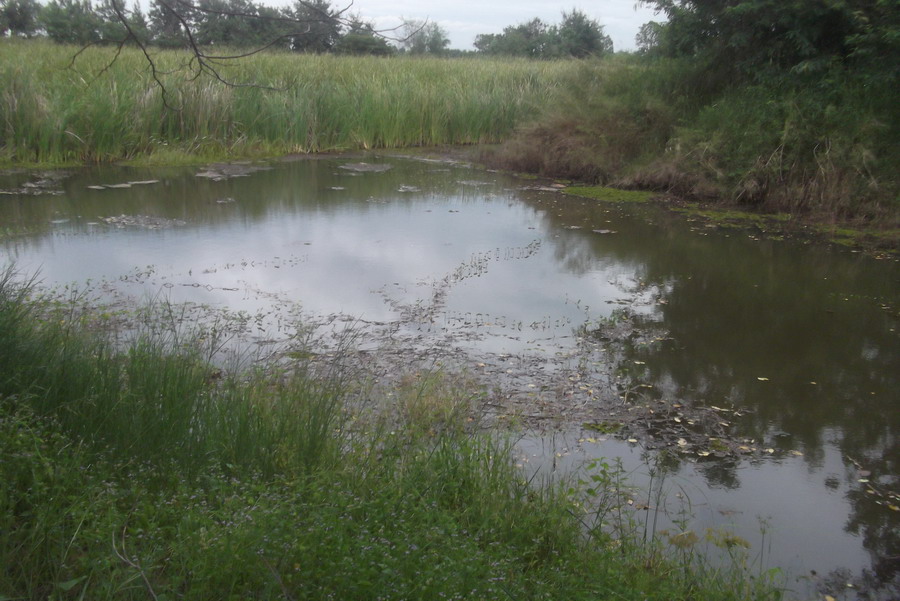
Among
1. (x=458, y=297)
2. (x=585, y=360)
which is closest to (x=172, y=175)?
(x=458, y=297)

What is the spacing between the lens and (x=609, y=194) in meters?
11.8

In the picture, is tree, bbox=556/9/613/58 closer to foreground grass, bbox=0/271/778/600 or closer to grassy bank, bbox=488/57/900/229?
grassy bank, bbox=488/57/900/229

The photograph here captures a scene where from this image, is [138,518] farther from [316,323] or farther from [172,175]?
[172,175]

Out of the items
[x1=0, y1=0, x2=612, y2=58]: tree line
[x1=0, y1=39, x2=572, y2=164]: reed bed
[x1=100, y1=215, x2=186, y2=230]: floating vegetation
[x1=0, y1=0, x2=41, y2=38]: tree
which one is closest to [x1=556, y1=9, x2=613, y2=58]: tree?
[x1=0, y1=0, x2=612, y2=58]: tree line

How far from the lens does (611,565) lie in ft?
10.0

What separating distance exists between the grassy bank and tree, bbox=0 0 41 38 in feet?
31.6

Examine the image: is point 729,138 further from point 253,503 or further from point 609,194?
point 253,503

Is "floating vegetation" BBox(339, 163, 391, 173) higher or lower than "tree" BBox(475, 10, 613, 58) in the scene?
lower

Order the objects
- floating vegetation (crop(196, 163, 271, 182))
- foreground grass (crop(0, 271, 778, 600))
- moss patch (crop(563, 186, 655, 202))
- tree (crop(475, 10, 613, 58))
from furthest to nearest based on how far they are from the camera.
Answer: tree (crop(475, 10, 613, 58)) < floating vegetation (crop(196, 163, 271, 182)) < moss patch (crop(563, 186, 655, 202)) < foreground grass (crop(0, 271, 778, 600))

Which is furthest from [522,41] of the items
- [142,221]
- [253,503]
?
[253,503]

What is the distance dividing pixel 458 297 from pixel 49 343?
148 inches

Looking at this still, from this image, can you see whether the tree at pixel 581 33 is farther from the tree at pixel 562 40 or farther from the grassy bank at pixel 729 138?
the grassy bank at pixel 729 138

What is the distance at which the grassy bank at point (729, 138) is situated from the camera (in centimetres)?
975

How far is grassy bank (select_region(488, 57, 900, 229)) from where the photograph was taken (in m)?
9.75
